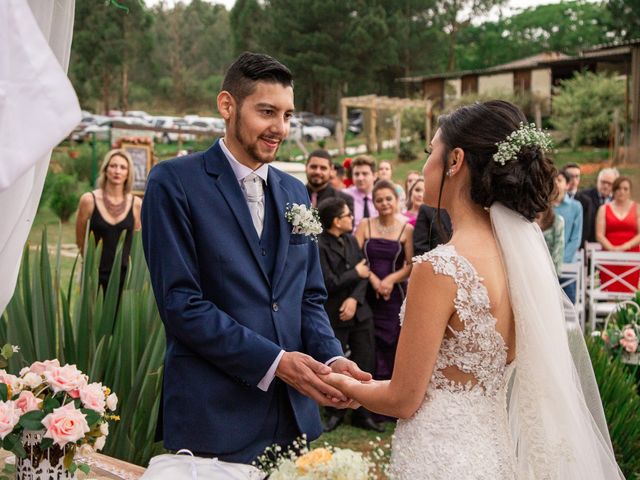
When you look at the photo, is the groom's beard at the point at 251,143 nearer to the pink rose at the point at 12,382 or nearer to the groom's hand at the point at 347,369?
the groom's hand at the point at 347,369

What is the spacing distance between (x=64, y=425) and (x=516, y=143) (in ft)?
5.50

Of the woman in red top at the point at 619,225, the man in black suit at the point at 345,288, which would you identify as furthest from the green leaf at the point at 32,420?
the woman in red top at the point at 619,225

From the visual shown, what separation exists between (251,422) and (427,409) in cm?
60

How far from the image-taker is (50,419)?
8.86 ft

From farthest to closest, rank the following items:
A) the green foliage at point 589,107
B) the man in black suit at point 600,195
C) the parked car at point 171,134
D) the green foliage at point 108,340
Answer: the parked car at point 171,134, the green foliage at point 589,107, the man in black suit at point 600,195, the green foliage at point 108,340

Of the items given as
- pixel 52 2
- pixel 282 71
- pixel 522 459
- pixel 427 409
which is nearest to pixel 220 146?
pixel 282 71

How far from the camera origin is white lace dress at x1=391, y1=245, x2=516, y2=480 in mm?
2713

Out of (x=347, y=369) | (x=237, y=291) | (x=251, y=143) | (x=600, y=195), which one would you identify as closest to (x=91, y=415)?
(x=237, y=291)

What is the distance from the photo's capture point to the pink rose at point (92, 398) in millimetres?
2846

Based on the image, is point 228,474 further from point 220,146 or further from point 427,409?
point 220,146

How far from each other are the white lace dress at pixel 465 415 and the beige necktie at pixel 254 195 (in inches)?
24.9

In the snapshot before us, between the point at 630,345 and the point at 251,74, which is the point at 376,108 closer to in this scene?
the point at 630,345

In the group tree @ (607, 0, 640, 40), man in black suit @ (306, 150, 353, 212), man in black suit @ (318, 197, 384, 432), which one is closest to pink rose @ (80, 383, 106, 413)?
man in black suit @ (318, 197, 384, 432)

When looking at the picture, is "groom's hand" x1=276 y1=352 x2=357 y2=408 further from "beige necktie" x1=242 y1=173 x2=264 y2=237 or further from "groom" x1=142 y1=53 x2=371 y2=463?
"beige necktie" x1=242 y1=173 x2=264 y2=237
